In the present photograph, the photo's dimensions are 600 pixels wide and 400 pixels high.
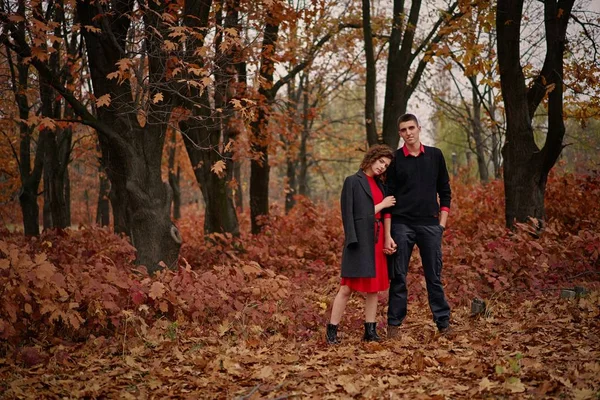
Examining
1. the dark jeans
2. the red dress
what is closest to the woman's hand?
the red dress

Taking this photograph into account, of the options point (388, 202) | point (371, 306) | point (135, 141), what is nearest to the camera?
point (388, 202)

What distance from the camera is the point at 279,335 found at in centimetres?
585

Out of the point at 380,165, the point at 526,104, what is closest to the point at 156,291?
the point at 380,165

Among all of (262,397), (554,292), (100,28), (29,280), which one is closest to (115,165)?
(100,28)

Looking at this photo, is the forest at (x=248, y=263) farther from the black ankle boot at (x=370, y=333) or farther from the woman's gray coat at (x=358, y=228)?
the woman's gray coat at (x=358, y=228)

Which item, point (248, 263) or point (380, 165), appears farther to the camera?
point (248, 263)

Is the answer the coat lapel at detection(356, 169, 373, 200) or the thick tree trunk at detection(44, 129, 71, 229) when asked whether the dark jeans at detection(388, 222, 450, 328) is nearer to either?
the coat lapel at detection(356, 169, 373, 200)

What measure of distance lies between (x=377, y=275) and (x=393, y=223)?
1.88 feet

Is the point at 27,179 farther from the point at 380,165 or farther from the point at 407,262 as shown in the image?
the point at 407,262

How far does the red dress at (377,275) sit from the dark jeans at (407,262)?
0.44 feet

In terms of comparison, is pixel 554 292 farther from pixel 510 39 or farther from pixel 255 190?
pixel 255 190

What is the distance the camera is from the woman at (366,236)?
5.32 m

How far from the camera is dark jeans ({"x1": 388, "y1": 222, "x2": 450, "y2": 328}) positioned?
5.55 metres

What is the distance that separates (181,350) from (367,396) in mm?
2177
